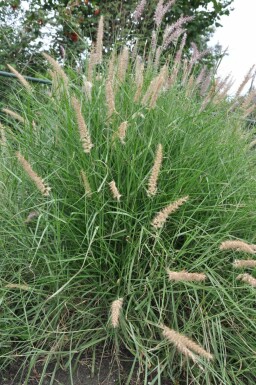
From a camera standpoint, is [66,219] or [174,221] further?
[174,221]

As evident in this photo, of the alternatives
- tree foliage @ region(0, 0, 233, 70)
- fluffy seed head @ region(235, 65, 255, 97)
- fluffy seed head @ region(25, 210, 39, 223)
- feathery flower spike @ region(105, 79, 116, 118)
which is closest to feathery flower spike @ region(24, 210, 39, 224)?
fluffy seed head @ region(25, 210, 39, 223)

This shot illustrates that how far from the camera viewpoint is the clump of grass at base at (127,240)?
1.64 metres

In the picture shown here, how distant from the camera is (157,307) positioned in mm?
1687

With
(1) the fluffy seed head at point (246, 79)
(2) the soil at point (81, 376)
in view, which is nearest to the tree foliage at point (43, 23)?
(1) the fluffy seed head at point (246, 79)

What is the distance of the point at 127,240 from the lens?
1.73 meters

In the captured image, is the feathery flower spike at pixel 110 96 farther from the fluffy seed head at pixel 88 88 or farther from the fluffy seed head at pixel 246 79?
the fluffy seed head at pixel 246 79

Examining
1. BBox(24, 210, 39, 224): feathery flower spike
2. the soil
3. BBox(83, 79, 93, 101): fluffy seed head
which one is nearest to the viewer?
the soil

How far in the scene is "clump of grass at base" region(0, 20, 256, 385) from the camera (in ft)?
5.39

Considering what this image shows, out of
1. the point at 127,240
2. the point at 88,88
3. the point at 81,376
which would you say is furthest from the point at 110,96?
the point at 81,376

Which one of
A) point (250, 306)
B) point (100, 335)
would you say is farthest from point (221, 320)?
point (100, 335)

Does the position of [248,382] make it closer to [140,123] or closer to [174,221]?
[174,221]

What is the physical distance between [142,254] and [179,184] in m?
0.34

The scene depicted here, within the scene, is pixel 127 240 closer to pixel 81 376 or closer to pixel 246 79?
pixel 81 376

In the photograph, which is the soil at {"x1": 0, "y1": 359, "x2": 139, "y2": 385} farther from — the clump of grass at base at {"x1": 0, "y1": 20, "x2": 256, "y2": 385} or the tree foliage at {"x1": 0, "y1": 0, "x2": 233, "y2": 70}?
the tree foliage at {"x1": 0, "y1": 0, "x2": 233, "y2": 70}
